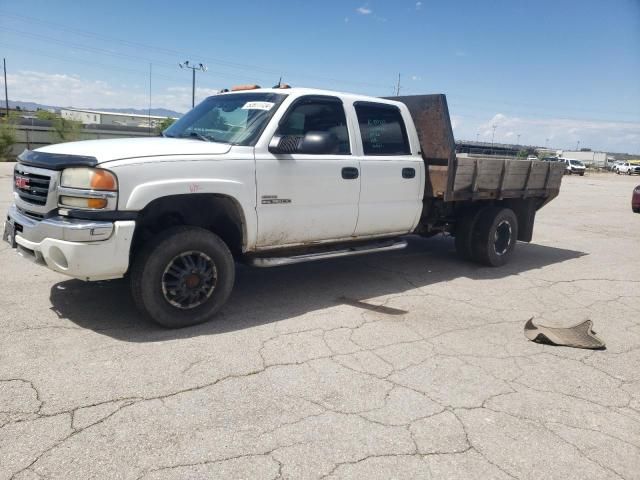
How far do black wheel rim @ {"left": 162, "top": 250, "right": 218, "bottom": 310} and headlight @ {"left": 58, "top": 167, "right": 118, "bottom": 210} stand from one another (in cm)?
68

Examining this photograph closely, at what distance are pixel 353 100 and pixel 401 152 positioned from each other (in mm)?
849

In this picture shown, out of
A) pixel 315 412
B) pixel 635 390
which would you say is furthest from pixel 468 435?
pixel 635 390

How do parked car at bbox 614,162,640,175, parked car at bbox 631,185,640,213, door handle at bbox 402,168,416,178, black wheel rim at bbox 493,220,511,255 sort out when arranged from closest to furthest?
door handle at bbox 402,168,416,178, black wheel rim at bbox 493,220,511,255, parked car at bbox 631,185,640,213, parked car at bbox 614,162,640,175

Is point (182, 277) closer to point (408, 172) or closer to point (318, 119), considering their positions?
point (318, 119)

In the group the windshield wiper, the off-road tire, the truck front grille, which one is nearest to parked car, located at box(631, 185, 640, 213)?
the off-road tire

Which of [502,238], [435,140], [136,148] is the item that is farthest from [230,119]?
[502,238]

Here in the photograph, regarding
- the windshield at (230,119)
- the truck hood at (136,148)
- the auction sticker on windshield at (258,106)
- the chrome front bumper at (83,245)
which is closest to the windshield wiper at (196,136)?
the windshield at (230,119)

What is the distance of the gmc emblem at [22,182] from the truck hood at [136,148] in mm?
264

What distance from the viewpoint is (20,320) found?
4.09 metres

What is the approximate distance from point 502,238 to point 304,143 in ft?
12.6

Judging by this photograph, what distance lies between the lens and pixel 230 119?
15.5 feet

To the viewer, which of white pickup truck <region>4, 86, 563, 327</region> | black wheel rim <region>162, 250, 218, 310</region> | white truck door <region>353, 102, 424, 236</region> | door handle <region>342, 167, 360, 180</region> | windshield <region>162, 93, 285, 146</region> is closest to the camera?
white pickup truck <region>4, 86, 563, 327</region>

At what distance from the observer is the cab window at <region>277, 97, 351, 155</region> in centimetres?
471

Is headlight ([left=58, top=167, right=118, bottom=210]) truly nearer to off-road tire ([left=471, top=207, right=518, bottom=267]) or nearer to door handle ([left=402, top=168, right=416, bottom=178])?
door handle ([left=402, top=168, right=416, bottom=178])
